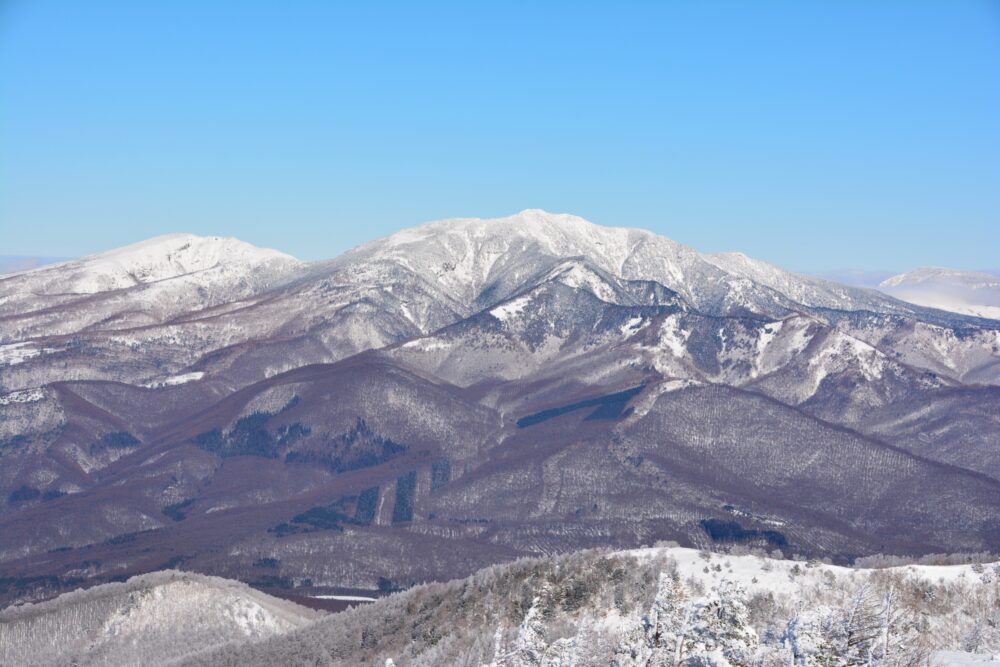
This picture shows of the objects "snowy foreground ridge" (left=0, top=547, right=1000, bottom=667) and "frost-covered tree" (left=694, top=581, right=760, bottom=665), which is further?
"snowy foreground ridge" (left=0, top=547, right=1000, bottom=667)

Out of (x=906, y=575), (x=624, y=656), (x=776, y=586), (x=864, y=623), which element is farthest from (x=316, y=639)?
(x=864, y=623)

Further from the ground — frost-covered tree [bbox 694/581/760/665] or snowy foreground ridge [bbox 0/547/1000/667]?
frost-covered tree [bbox 694/581/760/665]

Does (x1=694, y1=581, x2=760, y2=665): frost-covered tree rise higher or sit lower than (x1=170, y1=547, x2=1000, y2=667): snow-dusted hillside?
higher

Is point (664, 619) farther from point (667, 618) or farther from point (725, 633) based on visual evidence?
point (725, 633)

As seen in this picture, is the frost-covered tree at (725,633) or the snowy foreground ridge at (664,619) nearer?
the frost-covered tree at (725,633)

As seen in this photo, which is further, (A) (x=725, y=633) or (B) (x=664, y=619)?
(B) (x=664, y=619)

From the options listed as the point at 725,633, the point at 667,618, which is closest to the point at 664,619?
the point at 667,618

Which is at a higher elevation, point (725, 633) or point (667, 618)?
point (667, 618)

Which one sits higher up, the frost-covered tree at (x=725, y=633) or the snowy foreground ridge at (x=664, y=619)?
the frost-covered tree at (x=725, y=633)
